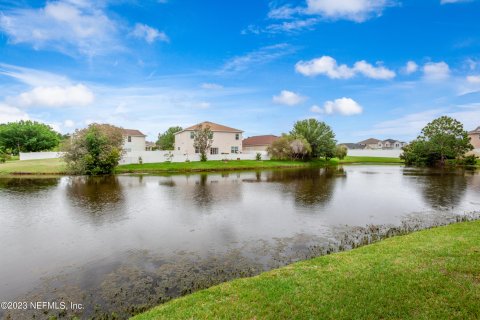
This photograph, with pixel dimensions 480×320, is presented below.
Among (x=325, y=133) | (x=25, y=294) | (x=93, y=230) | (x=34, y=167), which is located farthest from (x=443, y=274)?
(x=325, y=133)

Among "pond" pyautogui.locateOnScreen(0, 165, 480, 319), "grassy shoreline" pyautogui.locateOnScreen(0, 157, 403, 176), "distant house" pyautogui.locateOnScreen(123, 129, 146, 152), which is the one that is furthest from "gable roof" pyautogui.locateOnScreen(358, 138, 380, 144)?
"pond" pyautogui.locateOnScreen(0, 165, 480, 319)

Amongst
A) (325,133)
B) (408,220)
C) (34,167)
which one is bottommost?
(408,220)

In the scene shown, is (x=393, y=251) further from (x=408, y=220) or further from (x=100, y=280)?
(x=100, y=280)

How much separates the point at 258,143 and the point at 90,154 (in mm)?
43931

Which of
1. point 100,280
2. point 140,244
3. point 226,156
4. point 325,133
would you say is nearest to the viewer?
point 100,280

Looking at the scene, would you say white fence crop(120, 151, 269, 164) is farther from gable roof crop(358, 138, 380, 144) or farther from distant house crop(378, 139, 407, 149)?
gable roof crop(358, 138, 380, 144)

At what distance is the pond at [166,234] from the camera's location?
23.9 ft

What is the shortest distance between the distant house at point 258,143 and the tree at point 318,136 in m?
9.44

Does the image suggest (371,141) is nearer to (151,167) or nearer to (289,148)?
(289,148)

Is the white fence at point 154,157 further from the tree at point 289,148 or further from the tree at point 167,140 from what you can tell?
the tree at point 167,140

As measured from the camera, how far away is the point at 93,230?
1223cm

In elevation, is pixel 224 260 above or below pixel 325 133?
below

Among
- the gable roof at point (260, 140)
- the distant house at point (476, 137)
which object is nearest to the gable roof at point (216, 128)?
the gable roof at point (260, 140)

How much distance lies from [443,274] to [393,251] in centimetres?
183
